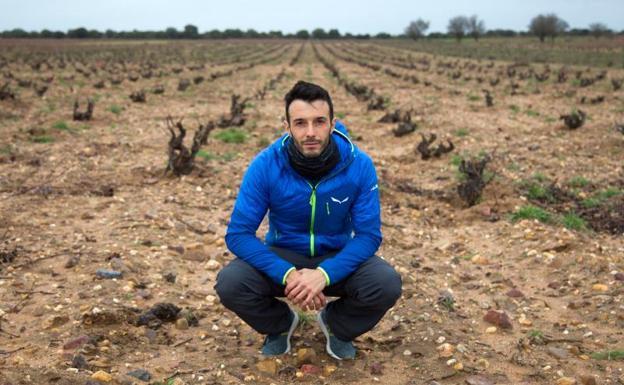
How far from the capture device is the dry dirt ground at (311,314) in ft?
11.3

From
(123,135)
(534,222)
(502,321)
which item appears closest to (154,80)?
(123,135)

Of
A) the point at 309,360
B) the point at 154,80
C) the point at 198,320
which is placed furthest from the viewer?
the point at 154,80

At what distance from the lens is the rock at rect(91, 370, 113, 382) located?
3.07m

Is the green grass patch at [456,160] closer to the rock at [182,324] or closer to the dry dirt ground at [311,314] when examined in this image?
the dry dirt ground at [311,314]

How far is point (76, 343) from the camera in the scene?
3.46 meters

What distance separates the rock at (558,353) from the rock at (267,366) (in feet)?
5.76

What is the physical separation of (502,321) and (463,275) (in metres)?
1.04

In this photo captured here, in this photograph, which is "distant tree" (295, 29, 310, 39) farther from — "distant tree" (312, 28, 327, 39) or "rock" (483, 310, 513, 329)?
"rock" (483, 310, 513, 329)

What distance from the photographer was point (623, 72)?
2719 centimetres

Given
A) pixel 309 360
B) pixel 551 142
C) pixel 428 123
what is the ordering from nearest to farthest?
pixel 309 360 < pixel 551 142 < pixel 428 123

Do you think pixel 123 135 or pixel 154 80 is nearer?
pixel 123 135

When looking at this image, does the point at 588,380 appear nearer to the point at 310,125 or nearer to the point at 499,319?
the point at 499,319

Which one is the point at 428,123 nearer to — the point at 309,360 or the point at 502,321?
the point at 502,321

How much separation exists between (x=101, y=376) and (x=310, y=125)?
5.77 ft
